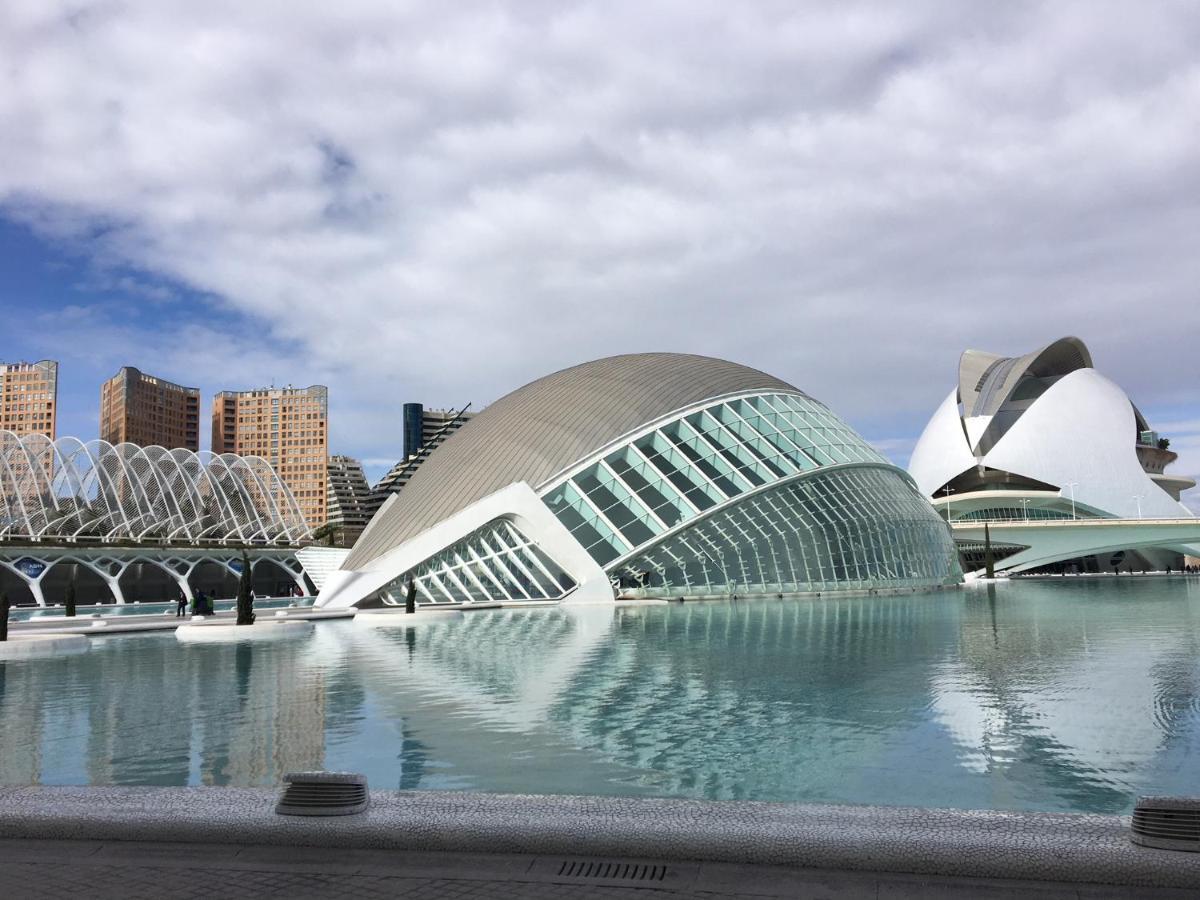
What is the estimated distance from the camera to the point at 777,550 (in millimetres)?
38031

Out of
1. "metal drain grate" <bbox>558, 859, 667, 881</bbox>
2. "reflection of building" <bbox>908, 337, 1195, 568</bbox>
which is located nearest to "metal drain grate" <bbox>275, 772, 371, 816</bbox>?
"metal drain grate" <bbox>558, 859, 667, 881</bbox>

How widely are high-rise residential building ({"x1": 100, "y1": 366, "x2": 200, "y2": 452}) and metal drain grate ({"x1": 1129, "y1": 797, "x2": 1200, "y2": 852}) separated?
131485mm

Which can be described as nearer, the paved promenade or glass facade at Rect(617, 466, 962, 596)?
the paved promenade

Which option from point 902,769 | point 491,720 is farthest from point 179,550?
point 902,769

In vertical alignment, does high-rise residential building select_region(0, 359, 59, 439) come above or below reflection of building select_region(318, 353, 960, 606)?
above

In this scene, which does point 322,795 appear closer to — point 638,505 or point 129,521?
point 638,505

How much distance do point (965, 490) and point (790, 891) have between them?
305ft

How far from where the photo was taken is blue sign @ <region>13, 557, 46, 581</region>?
53719 mm

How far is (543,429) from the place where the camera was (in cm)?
3891

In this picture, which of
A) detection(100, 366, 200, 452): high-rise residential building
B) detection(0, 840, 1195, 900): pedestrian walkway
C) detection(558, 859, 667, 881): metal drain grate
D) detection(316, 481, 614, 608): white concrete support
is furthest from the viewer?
detection(100, 366, 200, 452): high-rise residential building

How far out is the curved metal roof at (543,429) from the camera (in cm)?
3684

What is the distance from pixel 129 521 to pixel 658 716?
214 ft

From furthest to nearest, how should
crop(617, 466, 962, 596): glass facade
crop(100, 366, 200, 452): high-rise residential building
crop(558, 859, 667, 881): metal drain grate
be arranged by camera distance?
crop(100, 366, 200, 452): high-rise residential building
crop(617, 466, 962, 596): glass facade
crop(558, 859, 667, 881): metal drain grate

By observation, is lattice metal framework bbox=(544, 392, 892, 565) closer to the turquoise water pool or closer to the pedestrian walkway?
the turquoise water pool
